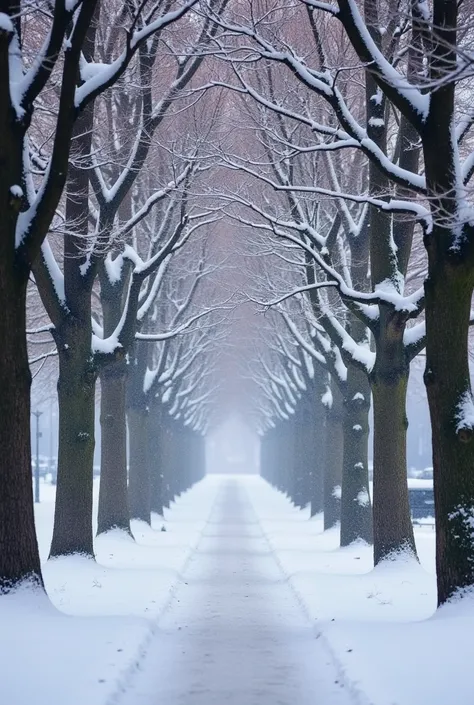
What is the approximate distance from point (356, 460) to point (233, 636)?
11088 mm

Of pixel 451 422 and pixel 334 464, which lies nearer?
pixel 451 422

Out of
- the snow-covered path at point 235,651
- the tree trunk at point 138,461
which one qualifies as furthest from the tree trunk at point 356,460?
the tree trunk at point 138,461

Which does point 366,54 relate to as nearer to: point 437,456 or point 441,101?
point 441,101

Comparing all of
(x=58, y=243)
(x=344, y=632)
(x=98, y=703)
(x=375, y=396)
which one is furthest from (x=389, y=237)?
(x=98, y=703)

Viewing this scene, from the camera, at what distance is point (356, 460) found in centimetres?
2294

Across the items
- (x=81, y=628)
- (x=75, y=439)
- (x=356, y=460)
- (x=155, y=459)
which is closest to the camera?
(x=81, y=628)

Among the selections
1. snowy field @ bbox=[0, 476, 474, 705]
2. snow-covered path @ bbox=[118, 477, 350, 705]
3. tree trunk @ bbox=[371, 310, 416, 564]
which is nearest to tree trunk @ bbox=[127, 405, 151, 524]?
snowy field @ bbox=[0, 476, 474, 705]

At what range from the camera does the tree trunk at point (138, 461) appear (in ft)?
99.1

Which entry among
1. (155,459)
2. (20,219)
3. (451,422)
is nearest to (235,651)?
(451,422)

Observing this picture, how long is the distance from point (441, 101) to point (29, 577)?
668 cm

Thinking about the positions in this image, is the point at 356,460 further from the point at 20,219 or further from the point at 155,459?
the point at 155,459

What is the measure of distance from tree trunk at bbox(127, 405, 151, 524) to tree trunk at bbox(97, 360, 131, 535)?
6297mm

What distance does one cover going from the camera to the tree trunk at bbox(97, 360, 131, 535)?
23.0m

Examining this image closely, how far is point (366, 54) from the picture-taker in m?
11.9
